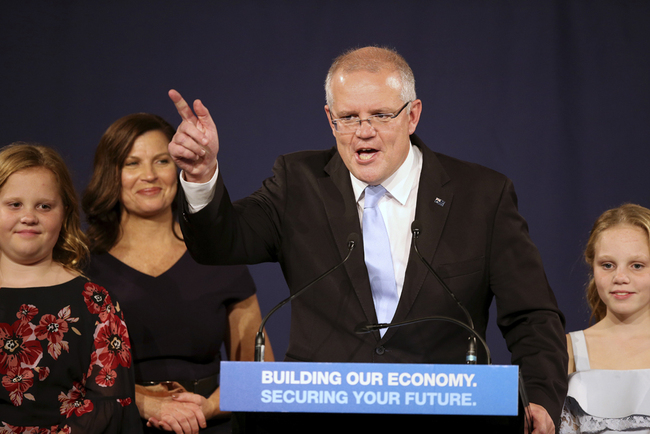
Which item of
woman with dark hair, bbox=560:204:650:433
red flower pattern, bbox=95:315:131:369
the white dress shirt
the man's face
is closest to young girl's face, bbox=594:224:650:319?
woman with dark hair, bbox=560:204:650:433

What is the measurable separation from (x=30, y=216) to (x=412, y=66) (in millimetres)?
2056

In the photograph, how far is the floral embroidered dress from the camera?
1812 mm

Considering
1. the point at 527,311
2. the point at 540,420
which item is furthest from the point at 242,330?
the point at 540,420

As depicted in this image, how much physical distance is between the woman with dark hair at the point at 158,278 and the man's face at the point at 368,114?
93cm

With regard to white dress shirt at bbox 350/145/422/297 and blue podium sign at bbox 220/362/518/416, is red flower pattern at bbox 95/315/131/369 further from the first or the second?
blue podium sign at bbox 220/362/518/416

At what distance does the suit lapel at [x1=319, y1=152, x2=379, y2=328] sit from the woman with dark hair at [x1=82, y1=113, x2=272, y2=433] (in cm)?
79

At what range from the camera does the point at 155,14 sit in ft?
11.1

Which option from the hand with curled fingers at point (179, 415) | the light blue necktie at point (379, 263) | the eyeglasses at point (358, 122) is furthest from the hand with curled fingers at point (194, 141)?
the hand with curled fingers at point (179, 415)

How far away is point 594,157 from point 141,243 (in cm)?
223

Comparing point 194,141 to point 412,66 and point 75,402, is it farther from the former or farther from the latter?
point 412,66

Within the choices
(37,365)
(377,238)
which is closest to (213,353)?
(37,365)

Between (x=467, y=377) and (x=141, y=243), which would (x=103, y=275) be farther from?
(x=467, y=377)

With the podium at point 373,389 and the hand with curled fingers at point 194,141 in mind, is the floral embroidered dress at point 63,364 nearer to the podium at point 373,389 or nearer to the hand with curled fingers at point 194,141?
the hand with curled fingers at point 194,141

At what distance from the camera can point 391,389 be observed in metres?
Answer: 1.09
